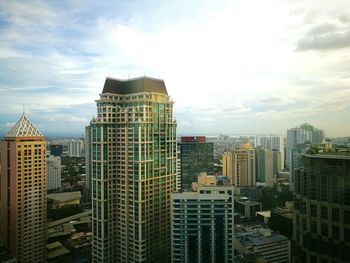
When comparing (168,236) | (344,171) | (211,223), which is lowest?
(168,236)

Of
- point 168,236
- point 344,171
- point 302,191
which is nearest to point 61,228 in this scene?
point 168,236

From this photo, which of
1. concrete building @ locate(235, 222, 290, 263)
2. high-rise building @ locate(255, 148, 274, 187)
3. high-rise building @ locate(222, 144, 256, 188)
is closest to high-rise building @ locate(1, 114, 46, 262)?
concrete building @ locate(235, 222, 290, 263)

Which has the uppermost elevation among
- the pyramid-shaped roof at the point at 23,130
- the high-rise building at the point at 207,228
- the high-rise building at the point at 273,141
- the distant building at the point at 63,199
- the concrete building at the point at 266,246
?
the pyramid-shaped roof at the point at 23,130

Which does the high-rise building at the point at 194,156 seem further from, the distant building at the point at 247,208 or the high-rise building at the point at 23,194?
the high-rise building at the point at 23,194

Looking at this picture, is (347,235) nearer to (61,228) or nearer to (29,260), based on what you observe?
(29,260)

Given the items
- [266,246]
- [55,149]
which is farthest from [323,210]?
[55,149]

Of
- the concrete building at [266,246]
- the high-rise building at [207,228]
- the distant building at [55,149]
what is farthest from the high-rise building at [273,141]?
the distant building at [55,149]
